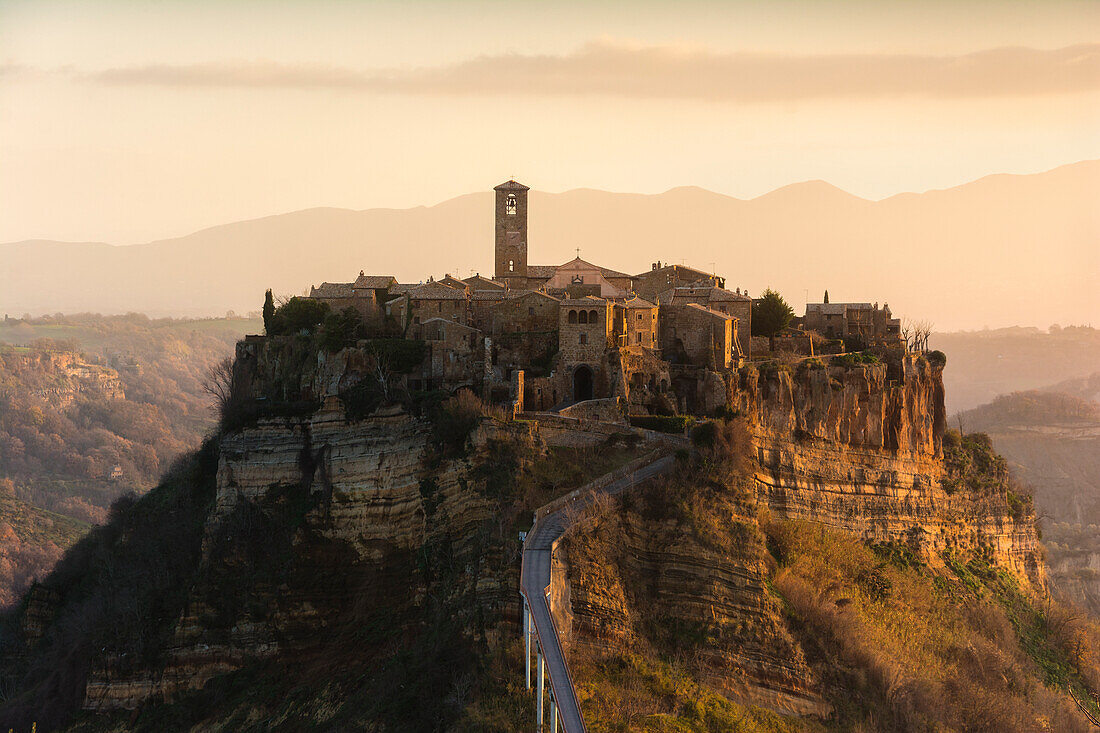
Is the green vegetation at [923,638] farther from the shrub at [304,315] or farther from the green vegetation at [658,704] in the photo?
the shrub at [304,315]

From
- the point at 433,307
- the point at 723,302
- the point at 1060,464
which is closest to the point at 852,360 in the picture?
the point at 723,302

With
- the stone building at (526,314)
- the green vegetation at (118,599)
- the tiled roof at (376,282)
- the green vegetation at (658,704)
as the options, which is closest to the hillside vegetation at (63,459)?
the green vegetation at (118,599)

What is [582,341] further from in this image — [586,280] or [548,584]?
[548,584]

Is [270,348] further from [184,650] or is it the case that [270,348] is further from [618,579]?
[618,579]

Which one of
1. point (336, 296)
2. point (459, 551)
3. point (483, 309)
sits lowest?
point (459, 551)

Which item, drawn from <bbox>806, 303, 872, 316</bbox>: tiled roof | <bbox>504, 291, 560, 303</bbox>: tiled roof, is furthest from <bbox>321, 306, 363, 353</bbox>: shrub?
<bbox>806, 303, 872, 316</bbox>: tiled roof

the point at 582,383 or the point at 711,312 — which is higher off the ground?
the point at 711,312

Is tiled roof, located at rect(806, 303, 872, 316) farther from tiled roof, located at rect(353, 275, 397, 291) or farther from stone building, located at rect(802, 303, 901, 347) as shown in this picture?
tiled roof, located at rect(353, 275, 397, 291)
